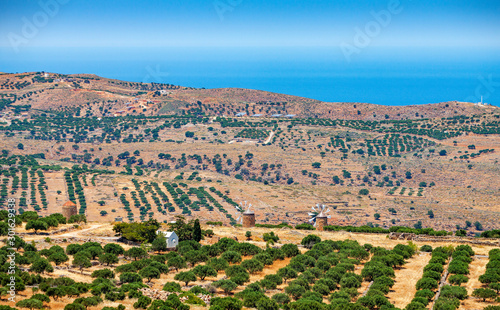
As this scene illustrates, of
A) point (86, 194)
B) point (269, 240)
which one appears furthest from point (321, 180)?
point (269, 240)

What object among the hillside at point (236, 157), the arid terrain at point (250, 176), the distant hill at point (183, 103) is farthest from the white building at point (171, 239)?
the distant hill at point (183, 103)

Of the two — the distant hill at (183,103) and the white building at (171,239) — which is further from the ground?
the distant hill at (183,103)

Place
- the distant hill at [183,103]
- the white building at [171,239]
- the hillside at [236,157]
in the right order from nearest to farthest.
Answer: the white building at [171,239] → the hillside at [236,157] → the distant hill at [183,103]

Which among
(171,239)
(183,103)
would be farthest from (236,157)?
(171,239)

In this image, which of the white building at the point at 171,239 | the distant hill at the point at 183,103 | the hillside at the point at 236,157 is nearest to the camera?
the white building at the point at 171,239

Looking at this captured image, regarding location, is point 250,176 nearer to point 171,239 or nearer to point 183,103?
point 183,103

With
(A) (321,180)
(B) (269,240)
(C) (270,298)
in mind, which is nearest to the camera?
(C) (270,298)

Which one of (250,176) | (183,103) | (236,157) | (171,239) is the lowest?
(171,239)

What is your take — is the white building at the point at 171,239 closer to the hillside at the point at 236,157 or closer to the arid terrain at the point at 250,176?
the arid terrain at the point at 250,176

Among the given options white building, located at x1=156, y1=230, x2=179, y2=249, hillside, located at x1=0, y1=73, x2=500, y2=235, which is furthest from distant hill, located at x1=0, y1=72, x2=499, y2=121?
white building, located at x1=156, y1=230, x2=179, y2=249

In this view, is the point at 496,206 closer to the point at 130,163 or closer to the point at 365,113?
the point at 130,163

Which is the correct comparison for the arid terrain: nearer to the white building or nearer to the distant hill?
the distant hill
